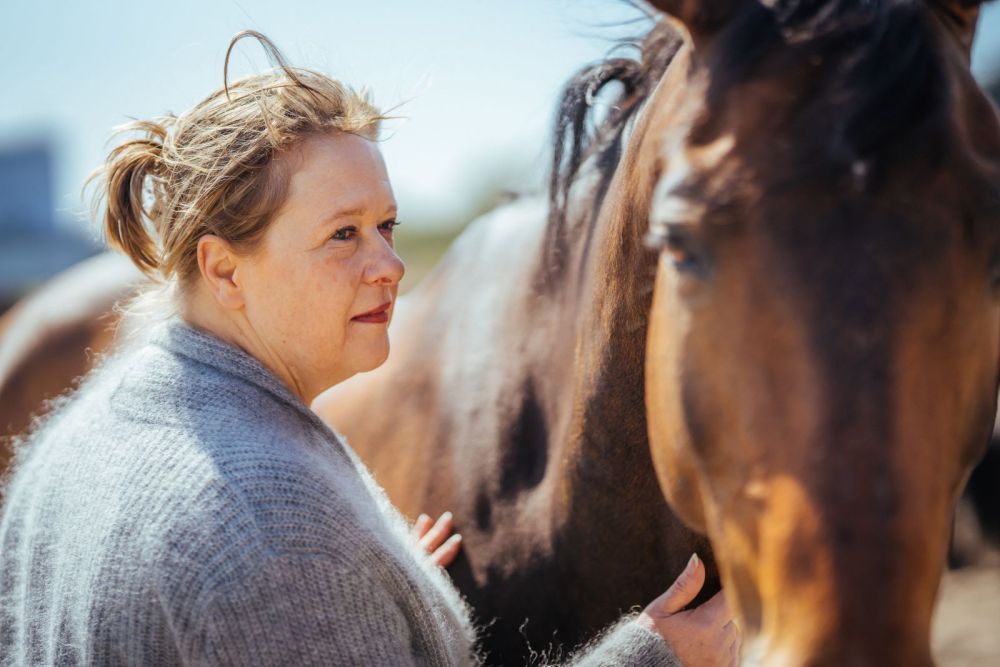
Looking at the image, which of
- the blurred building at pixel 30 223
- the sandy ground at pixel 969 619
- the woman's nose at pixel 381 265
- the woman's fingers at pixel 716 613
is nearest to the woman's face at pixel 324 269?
the woman's nose at pixel 381 265

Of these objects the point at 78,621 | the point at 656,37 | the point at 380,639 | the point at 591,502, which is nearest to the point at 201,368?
the point at 78,621

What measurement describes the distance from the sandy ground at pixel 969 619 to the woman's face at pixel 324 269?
3111 millimetres

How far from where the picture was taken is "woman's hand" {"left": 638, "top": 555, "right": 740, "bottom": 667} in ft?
4.67

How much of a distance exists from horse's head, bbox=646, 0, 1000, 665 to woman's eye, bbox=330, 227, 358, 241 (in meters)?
0.69

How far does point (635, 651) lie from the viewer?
1401mm

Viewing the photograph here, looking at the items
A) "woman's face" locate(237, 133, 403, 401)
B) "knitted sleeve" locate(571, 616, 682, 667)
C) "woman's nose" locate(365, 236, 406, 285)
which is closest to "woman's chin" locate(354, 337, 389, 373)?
"woman's face" locate(237, 133, 403, 401)

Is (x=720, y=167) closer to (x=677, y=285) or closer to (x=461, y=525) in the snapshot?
(x=677, y=285)

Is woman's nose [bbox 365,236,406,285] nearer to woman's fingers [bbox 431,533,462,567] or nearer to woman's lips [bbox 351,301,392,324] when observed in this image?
woman's lips [bbox 351,301,392,324]

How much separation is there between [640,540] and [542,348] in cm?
53

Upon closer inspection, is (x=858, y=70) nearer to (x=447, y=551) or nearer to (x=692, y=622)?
(x=692, y=622)

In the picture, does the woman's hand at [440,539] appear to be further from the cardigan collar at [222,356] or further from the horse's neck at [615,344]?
the cardigan collar at [222,356]

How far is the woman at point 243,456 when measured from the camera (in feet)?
3.96

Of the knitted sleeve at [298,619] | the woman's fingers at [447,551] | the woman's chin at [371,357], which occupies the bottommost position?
the woman's fingers at [447,551]

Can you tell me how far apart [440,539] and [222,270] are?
0.82m
